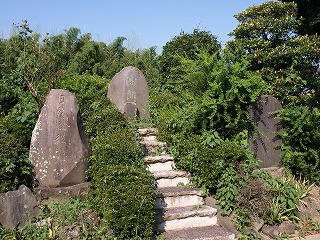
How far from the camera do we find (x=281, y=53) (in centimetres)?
923

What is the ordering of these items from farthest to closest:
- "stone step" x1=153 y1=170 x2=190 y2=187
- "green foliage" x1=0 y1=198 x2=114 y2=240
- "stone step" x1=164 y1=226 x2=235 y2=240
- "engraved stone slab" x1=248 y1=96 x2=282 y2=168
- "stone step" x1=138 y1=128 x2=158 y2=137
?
"stone step" x1=138 y1=128 x2=158 y2=137 < "engraved stone slab" x1=248 y1=96 x2=282 y2=168 < "stone step" x1=153 y1=170 x2=190 y2=187 < "stone step" x1=164 y1=226 x2=235 y2=240 < "green foliage" x1=0 y1=198 x2=114 y2=240

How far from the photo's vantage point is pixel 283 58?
371 inches

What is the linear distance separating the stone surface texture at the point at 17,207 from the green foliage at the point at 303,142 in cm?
524

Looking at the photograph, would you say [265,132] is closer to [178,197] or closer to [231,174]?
[231,174]

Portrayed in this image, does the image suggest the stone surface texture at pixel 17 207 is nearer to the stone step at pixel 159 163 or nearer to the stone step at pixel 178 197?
the stone step at pixel 178 197

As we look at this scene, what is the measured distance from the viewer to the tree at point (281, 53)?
30.3 ft

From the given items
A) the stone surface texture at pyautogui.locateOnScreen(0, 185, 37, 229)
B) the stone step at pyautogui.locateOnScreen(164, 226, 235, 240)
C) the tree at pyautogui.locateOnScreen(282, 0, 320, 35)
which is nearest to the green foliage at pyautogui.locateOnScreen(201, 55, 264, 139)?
the stone step at pyautogui.locateOnScreen(164, 226, 235, 240)

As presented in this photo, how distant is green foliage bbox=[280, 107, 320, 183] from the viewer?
24.8 feet

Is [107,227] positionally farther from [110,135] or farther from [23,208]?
[110,135]

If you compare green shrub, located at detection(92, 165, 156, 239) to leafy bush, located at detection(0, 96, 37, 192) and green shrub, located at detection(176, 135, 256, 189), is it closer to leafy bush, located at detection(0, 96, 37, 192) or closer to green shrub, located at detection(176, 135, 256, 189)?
A: leafy bush, located at detection(0, 96, 37, 192)

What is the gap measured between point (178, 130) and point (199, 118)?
686 millimetres

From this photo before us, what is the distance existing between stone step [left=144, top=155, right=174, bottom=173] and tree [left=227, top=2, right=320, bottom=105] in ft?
11.4

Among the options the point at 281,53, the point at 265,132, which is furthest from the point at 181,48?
the point at 265,132

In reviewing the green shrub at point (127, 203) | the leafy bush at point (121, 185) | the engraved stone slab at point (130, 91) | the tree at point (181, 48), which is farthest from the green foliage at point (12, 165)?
the tree at point (181, 48)
